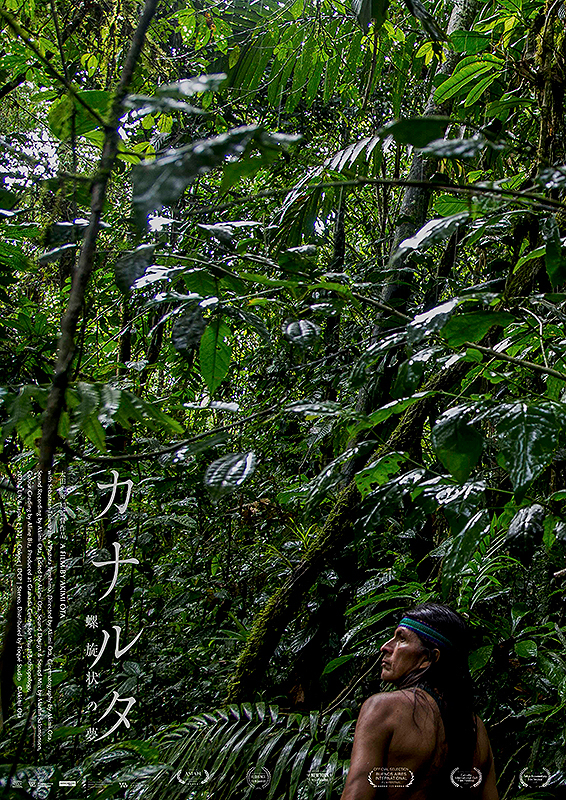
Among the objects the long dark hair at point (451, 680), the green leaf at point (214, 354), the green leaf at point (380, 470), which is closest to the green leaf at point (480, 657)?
the long dark hair at point (451, 680)

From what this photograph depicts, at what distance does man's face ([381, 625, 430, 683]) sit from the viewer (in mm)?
1720

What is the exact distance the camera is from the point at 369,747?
1.52 metres

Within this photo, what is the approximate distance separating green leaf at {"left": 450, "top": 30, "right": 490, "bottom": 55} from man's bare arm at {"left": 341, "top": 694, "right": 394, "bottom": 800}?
1886 millimetres

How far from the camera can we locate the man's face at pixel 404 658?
1.72 meters

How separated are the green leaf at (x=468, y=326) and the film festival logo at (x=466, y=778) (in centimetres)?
132

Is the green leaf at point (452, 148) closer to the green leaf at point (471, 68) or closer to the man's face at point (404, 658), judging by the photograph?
the green leaf at point (471, 68)

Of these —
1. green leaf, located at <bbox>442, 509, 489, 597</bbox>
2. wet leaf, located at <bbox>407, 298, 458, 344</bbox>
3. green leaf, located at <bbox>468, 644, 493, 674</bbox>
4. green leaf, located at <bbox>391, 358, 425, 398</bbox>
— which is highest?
wet leaf, located at <bbox>407, 298, 458, 344</bbox>

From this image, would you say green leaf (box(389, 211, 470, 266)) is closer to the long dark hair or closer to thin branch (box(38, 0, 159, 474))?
thin branch (box(38, 0, 159, 474))

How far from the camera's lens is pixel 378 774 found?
4.92ft

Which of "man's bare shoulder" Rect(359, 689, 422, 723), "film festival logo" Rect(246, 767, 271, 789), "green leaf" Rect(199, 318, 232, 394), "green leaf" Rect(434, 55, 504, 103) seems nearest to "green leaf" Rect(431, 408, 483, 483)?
"green leaf" Rect(199, 318, 232, 394)

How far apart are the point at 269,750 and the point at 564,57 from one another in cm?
221

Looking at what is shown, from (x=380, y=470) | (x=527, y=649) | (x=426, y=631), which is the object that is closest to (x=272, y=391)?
(x=426, y=631)

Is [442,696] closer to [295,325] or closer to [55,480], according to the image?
[295,325]

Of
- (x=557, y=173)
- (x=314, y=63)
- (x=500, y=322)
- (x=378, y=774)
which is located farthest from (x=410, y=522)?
(x=314, y=63)
